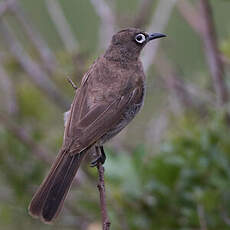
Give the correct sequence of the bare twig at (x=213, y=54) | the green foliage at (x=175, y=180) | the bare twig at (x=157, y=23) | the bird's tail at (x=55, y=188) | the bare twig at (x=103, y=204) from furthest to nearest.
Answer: the bare twig at (x=157, y=23) → the bare twig at (x=213, y=54) → the green foliage at (x=175, y=180) → the bird's tail at (x=55, y=188) → the bare twig at (x=103, y=204)

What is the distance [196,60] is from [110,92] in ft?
13.6

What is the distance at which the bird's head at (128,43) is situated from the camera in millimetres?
5324

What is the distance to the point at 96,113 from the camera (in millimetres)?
4691

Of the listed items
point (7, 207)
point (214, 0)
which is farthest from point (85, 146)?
point (214, 0)

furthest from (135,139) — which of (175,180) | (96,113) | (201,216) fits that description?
(96,113)

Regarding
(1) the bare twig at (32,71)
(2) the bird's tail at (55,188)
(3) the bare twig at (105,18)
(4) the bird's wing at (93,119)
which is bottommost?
(2) the bird's tail at (55,188)

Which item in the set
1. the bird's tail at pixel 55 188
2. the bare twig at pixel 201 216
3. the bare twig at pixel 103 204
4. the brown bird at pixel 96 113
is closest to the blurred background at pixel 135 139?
the bare twig at pixel 201 216

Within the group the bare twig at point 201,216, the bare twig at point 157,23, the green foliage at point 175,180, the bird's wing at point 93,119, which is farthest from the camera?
the bare twig at point 157,23

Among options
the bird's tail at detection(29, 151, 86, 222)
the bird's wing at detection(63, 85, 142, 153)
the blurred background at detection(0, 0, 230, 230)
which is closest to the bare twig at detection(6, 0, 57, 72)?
the blurred background at detection(0, 0, 230, 230)

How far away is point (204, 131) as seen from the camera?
518cm

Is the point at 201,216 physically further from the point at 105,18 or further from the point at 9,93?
the point at 9,93

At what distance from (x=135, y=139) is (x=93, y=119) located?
9.35 ft

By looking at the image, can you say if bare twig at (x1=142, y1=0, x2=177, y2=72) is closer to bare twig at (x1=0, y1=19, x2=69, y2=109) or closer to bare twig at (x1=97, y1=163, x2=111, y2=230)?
bare twig at (x1=0, y1=19, x2=69, y2=109)

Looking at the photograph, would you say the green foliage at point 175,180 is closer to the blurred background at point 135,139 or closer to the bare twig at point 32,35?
the blurred background at point 135,139
